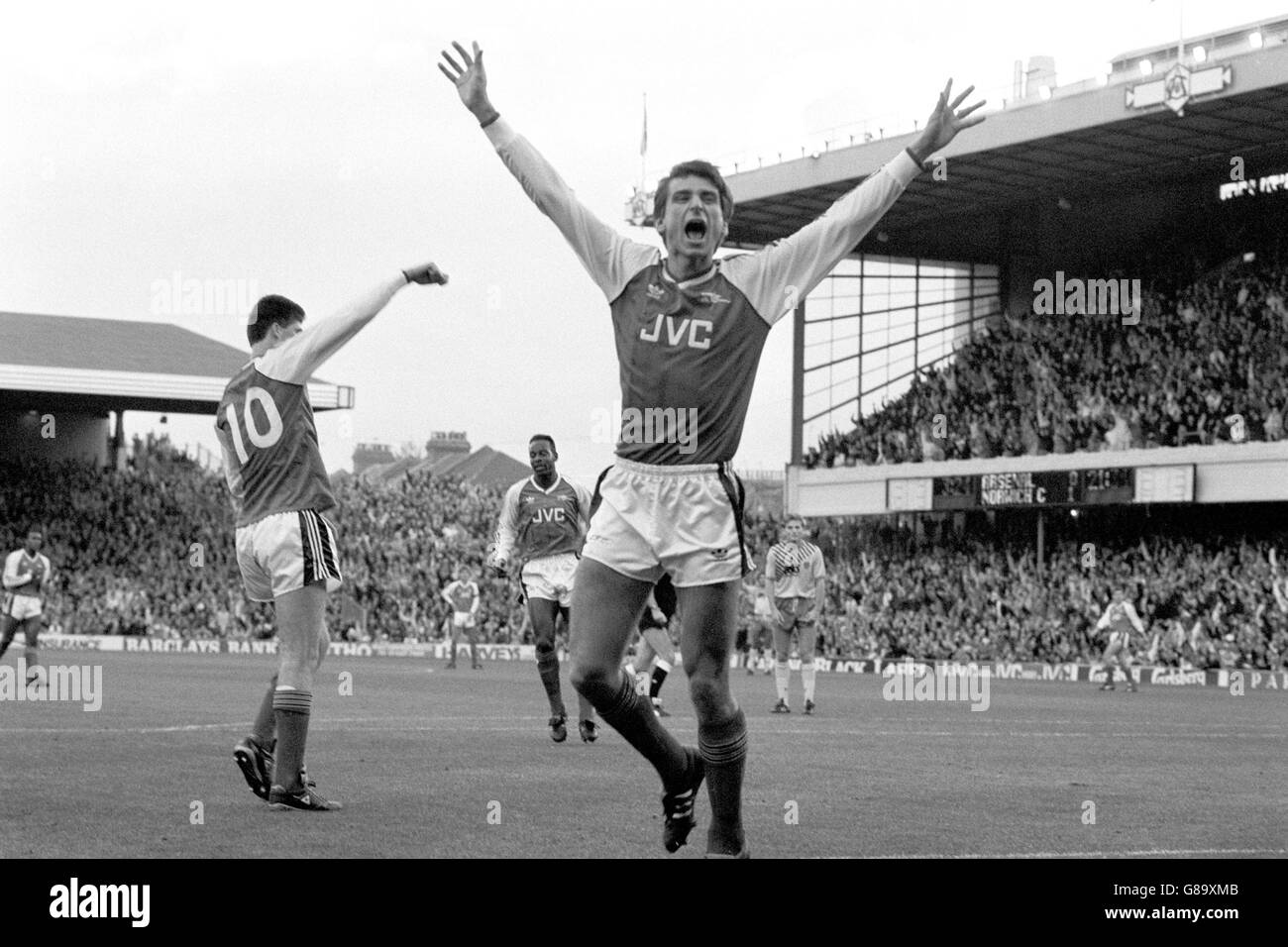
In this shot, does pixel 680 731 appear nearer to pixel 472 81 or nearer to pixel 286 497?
pixel 286 497

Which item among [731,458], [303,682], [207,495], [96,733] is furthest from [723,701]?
[207,495]

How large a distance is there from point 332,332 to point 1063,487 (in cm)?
3426

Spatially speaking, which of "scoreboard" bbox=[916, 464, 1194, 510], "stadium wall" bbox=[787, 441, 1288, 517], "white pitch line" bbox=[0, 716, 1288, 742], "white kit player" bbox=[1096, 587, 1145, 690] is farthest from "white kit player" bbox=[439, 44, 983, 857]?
"scoreboard" bbox=[916, 464, 1194, 510]

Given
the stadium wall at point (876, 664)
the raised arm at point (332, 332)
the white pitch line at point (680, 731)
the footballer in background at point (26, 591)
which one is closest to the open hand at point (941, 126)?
the raised arm at point (332, 332)

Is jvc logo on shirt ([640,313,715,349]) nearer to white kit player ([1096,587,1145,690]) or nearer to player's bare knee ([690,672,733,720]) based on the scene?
player's bare knee ([690,672,733,720])

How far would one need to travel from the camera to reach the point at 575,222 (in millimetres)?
7230

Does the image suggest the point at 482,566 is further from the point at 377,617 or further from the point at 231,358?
the point at 231,358

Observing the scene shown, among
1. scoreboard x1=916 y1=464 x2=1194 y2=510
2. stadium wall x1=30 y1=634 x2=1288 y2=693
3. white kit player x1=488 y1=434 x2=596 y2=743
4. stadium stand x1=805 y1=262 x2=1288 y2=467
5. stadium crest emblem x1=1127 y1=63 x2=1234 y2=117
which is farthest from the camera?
scoreboard x1=916 y1=464 x2=1194 y2=510

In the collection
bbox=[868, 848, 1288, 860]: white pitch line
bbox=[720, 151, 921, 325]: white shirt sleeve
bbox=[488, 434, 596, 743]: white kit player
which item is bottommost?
bbox=[868, 848, 1288, 860]: white pitch line

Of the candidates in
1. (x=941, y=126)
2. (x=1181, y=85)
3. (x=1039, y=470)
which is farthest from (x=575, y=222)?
(x=1039, y=470)

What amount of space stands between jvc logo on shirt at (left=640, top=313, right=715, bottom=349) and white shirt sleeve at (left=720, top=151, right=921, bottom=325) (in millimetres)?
252

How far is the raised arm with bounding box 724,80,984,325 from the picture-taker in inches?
279

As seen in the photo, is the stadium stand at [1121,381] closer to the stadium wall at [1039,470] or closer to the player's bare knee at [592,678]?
the stadium wall at [1039,470]

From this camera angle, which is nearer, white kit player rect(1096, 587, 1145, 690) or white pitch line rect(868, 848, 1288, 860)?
white pitch line rect(868, 848, 1288, 860)
